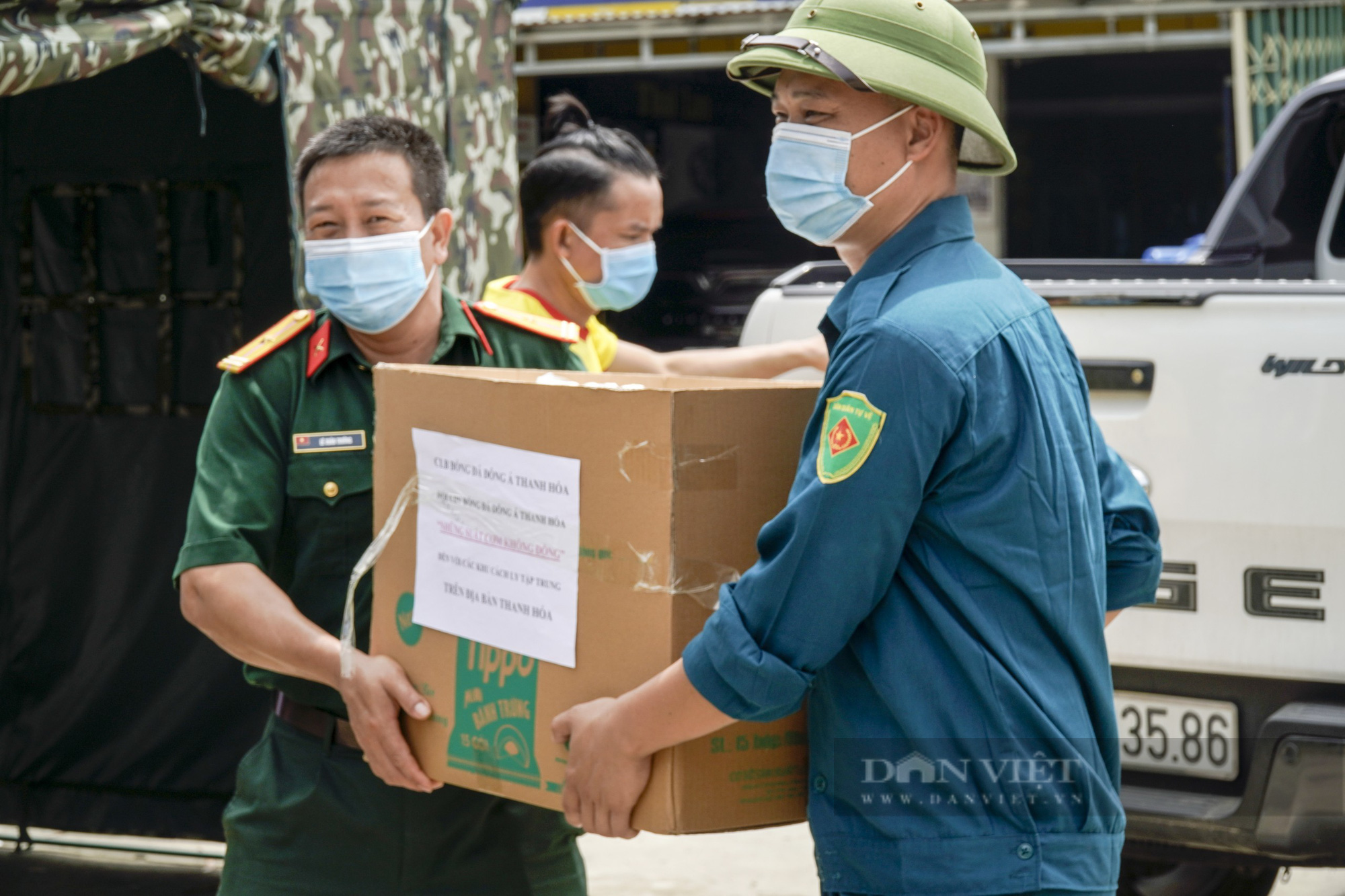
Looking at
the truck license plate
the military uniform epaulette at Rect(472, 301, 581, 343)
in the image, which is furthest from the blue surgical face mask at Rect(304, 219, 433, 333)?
the truck license plate

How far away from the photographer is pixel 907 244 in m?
1.67

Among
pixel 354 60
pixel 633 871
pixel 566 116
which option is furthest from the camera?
pixel 633 871

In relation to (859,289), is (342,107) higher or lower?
higher

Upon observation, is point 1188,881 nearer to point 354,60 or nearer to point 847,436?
point 847,436

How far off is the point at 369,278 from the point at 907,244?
0.91 metres

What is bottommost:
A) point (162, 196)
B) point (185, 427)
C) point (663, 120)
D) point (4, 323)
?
point (185, 427)

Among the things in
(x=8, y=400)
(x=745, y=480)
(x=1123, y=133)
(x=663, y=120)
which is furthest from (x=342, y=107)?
(x=1123, y=133)

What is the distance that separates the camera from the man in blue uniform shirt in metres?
1.48

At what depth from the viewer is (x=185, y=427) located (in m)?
4.21

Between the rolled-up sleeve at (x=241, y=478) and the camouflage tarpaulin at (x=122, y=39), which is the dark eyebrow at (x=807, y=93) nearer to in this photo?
the rolled-up sleeve at (x=241, y=478)

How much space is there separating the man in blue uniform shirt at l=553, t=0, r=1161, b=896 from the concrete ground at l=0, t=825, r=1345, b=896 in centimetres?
260

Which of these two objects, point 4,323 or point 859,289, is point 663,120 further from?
point 859,289

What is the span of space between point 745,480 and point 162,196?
2.98m

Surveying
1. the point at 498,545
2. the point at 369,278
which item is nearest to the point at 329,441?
the point at 369,278
